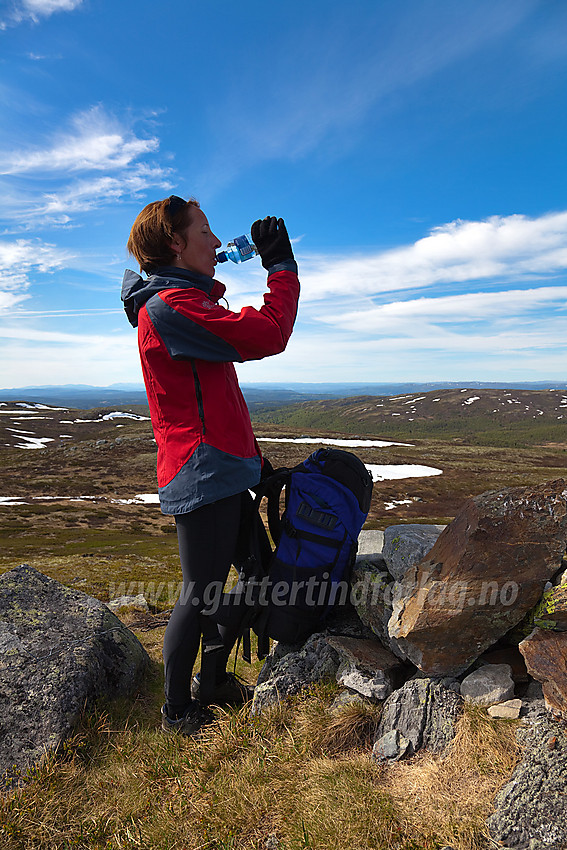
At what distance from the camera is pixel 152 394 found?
3.60m

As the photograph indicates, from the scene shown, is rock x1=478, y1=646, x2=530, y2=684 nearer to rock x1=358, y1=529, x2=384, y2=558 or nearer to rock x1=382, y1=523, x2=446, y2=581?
rock x1=382, y1=523, x2=446, y2=581

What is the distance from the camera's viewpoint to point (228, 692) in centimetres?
436

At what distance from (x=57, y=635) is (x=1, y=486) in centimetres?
7653

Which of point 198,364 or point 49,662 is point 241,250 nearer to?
point 198,364

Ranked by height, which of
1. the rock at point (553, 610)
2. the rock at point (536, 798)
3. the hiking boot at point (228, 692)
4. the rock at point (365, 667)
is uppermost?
the rock at point (553, 610)

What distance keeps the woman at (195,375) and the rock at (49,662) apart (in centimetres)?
88

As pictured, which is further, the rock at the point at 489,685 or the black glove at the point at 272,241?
the black glove at the point at 272,241

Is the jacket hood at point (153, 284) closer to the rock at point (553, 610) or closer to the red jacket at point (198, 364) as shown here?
the red jacket at point (198, 364)

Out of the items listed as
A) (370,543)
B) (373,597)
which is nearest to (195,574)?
(373,597)

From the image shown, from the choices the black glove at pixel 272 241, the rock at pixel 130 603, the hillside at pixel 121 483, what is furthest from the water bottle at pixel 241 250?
the rock at pixel 130 603

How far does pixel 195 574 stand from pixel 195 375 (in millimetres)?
1598

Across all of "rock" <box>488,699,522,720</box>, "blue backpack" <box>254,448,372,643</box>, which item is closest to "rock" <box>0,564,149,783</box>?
"blue backpack" <box>254,448,372,643</box>

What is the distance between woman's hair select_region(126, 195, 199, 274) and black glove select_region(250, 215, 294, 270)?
0.55m

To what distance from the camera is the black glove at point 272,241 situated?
3.66 metres
